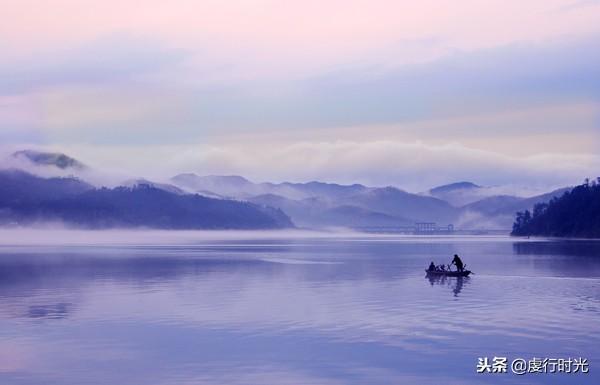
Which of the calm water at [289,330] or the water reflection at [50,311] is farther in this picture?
the water reflection at [50,311]

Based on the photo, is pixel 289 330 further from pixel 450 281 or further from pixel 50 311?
pixel 450 281

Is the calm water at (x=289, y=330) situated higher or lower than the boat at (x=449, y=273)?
lower

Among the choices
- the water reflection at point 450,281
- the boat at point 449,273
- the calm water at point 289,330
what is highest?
the boat at point 449,273

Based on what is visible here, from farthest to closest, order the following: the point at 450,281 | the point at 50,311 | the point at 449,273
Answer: the point at 449,273 → the point at 450,281 → the point at 50,311

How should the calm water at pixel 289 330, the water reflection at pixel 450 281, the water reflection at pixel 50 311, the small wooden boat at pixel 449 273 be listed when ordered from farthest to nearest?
the small wooden boat at pixel 449 273, the water reflection at pixel 450 281, the water reflection at pixel 50 311, the calm water at pixel 289 330

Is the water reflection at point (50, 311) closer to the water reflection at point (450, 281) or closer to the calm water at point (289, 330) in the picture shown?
the calm water at point (289, 330)

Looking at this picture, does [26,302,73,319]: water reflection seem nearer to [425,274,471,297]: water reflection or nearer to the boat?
[425,274,471,297]: water reflection

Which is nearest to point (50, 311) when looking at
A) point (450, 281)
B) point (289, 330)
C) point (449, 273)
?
point (289, 330)

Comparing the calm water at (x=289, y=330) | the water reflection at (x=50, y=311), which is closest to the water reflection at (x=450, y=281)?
the calm water at (x=289, y=330)

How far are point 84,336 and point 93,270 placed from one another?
62374 mm

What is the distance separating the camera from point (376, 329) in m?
48.3

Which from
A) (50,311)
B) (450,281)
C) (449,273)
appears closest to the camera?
(50,311)

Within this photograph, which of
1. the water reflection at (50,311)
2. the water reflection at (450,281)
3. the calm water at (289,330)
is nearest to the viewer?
the calm water at (289,330)

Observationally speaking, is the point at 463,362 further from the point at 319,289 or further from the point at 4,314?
the point at 319,289
